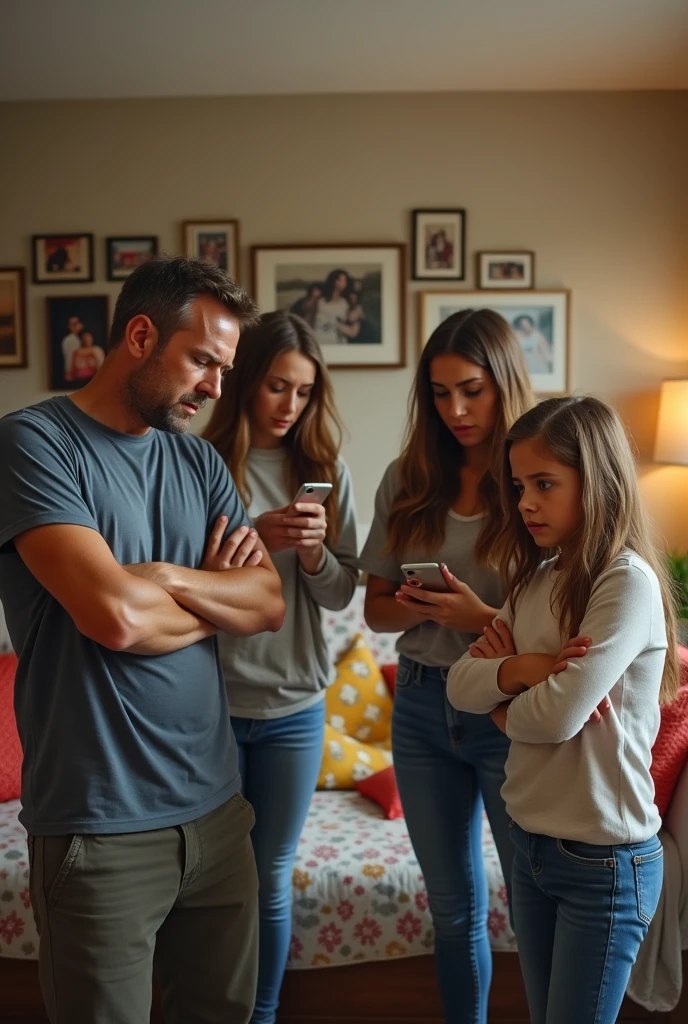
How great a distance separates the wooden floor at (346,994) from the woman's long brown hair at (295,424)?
1031 mm

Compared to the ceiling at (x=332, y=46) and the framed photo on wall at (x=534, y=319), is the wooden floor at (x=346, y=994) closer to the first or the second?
the framed photo on wall at (x=534, y=319)

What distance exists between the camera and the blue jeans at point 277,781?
1.89m

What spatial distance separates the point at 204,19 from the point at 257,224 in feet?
2.73

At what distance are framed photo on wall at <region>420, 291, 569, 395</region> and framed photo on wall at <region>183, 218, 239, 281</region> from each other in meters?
0.77

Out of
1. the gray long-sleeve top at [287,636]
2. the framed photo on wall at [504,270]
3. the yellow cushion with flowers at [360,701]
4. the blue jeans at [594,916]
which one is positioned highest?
the framed photo on wall at [504,270]

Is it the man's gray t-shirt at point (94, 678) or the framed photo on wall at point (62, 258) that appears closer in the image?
the man's gray t-shirt at point (94, 678)

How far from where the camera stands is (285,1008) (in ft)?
7.19

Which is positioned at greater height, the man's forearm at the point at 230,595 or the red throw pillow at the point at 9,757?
the man's forearm at the point at 230,595

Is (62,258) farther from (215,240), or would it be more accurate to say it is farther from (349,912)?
(349,912)

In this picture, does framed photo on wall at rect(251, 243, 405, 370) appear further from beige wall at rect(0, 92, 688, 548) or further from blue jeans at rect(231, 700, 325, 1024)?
blue jeans at rect(231, 700, 325, 1024)

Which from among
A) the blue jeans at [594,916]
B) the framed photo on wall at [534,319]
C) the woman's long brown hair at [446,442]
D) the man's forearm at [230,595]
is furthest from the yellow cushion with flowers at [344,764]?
the framed photo on wall at [534,319]

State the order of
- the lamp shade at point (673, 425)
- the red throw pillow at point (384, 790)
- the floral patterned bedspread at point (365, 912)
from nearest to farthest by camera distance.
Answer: the floral patterned bedspread at point (365, 912), the red throw pillow at point (384, 790), the lamp shade at point (673, 425)

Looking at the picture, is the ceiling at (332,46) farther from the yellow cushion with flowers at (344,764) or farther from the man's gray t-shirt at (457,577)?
the yellow cushion with flowers at (344,764)

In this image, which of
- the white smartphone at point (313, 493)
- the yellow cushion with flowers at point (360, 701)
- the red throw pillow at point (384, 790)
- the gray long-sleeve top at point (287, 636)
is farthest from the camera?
the yellow cushion with flowers at point (360, 701)
